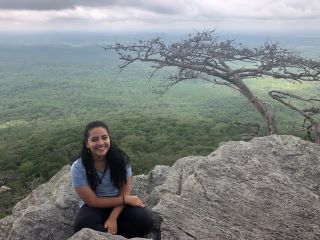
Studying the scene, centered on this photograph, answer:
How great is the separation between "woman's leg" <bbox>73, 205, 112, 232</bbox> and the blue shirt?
350 mm

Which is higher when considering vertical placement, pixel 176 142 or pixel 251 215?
pixel 251 215

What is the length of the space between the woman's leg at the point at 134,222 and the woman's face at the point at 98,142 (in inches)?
46.8

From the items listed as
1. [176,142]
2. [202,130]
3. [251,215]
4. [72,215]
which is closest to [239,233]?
[251,215]

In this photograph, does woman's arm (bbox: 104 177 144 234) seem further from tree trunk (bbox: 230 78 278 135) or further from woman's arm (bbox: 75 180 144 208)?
tree trunk (bbox: 230 78 278 135)

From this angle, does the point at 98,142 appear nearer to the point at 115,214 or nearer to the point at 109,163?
the point at 109,163

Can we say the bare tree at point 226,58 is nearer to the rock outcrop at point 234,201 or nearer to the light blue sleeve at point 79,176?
the rock outcrop at point 234,201

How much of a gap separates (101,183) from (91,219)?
0.74 metres

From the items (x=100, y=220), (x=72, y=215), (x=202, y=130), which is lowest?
(x=202, y=130)

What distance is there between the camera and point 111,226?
7.77 m

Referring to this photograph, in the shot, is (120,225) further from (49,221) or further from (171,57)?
(171,57)

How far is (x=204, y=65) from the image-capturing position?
18.9 metres

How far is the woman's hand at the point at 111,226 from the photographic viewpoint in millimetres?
7711

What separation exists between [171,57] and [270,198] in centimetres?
1168

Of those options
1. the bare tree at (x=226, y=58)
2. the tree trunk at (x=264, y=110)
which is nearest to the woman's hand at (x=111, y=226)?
the bare tree at (x=226, y=58)
